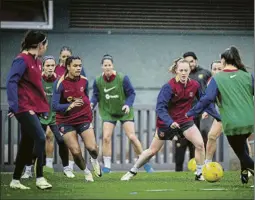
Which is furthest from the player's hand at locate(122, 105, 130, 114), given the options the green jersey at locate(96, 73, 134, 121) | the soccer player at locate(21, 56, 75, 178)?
the soccer player at locate(21, 56, 75, 178)

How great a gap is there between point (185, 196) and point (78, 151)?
3.12 meters

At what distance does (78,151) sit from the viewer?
52.7 feet

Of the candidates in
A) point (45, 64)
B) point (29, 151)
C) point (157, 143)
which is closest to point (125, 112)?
point (45, 64)

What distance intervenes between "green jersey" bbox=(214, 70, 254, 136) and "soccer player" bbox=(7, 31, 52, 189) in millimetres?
2057

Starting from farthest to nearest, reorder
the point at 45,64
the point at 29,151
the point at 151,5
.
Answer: the point at 151,5 → the point at 45,64 → the point at 29,151

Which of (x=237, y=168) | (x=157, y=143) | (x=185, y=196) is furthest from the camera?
(x=237, y=168)

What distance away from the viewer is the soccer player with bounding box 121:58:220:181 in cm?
1595

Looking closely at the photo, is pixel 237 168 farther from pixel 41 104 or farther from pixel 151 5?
pixel 41 104

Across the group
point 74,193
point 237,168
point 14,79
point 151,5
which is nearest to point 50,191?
point 74,193

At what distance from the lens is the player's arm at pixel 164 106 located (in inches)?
617

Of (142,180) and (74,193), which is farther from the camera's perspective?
(142,180)

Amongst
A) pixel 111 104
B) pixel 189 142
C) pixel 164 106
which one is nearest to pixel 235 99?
pixel 164 106

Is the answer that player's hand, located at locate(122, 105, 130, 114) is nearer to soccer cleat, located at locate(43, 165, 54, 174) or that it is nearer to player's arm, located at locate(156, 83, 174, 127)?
soccer cleat, located at locate(43, 165, 54, 174)

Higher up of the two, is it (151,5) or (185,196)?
(151,5)
